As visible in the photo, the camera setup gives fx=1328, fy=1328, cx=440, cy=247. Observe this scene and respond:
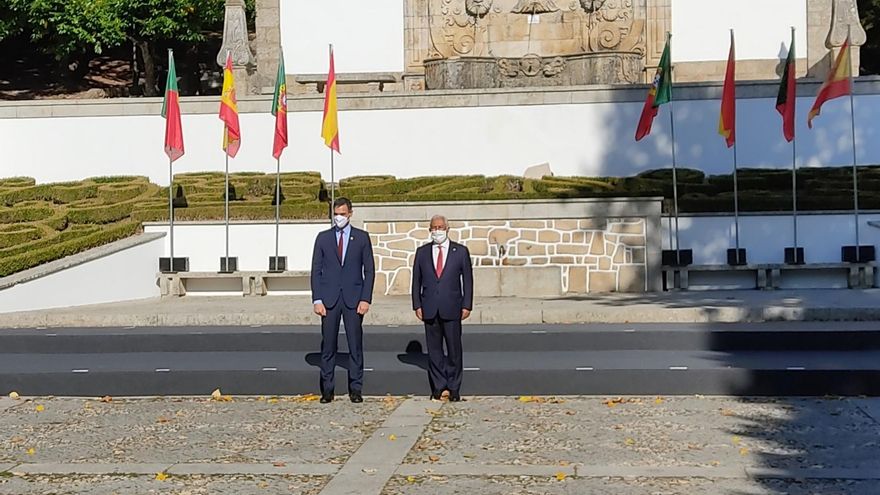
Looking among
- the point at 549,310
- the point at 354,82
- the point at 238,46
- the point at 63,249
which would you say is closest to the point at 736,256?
the point at 549,310

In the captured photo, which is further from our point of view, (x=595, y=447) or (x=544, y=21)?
(x=544, y=21)

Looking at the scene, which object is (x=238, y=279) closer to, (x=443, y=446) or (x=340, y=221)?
(x=340, y=221)

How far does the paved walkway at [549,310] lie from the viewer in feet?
48.1

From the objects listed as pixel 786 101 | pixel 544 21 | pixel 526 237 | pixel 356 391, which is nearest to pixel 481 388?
pixel 356 391

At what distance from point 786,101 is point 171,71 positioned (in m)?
9.70

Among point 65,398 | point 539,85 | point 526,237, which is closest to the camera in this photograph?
point 65,398

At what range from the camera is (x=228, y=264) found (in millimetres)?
→ 20156

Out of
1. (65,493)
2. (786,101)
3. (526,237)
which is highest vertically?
(786,101)

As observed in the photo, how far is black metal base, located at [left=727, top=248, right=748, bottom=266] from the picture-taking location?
64.3 feet

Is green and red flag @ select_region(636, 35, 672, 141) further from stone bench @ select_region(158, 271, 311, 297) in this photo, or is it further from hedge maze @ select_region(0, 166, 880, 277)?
stone bench @ select_region(158, 271, 311, 297)

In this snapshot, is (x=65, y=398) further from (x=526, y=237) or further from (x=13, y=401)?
(x=526, y=237)

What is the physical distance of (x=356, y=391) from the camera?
11.5 meters

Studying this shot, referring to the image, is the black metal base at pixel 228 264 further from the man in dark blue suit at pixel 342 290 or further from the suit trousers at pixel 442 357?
the suit trousers at pixel 442 357

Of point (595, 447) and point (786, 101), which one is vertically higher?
point (786, 101)
